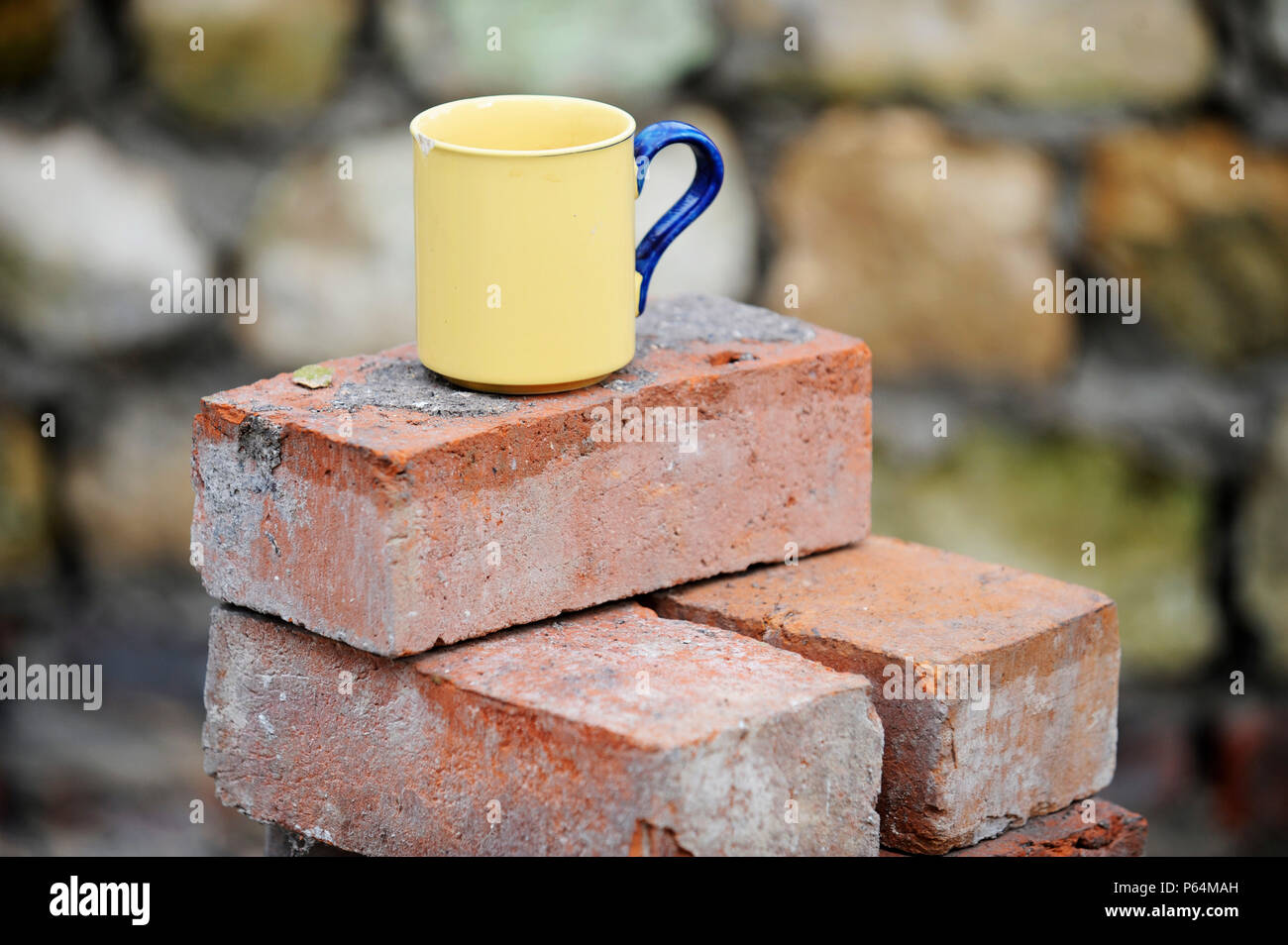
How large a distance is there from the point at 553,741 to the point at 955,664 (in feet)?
0.91

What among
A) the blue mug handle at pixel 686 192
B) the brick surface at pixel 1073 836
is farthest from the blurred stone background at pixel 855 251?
the brick surface at pixel 1073 836

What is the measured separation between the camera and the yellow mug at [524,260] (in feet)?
3.92

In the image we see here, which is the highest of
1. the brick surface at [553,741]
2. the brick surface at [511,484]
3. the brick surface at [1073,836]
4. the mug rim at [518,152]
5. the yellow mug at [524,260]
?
the mug rim at [518,152]

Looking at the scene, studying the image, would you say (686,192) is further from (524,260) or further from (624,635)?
(624,635)

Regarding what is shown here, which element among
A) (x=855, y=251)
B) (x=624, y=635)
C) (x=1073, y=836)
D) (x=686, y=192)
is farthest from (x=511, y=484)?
(x=855, y=251)

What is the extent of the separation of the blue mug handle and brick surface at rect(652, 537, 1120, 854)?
24cm

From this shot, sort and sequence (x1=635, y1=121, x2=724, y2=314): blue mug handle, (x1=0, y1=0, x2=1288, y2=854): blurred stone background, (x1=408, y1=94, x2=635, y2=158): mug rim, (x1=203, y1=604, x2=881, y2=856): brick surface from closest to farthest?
(x1=203, y1=604, x2=881, y2=856): brick surface
(x1=408, y1=94, x2=635, y2=158): mug rim
(x1=635, y1=121, x2=724, y2=314): blue mug handle
(x1=0, y1=0, x2=1288, y2=854): blurred stone background

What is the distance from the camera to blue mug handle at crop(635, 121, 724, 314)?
131 centimetres

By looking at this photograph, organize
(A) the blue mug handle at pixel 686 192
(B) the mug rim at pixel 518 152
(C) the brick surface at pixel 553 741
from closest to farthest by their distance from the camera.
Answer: (C) the brick surface at pixel 553 741 < (B) the mug rim at pixel 518 152 < (A) the blue mug handle at pixel 686 192

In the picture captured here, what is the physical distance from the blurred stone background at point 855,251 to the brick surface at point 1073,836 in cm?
69

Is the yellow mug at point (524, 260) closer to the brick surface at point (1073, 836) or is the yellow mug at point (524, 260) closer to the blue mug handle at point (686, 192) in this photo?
the blue mug handle at point (686, 192)

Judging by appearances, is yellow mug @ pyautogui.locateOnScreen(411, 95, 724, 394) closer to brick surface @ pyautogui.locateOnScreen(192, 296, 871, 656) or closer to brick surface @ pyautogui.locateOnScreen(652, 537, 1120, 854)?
brick surface @ pyautogui.locateOnScreen(192, 296, 871, 656)

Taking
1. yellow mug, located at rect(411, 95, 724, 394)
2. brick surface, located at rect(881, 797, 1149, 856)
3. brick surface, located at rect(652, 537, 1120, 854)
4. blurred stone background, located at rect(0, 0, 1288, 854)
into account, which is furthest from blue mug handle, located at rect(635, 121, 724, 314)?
blurred stone background, located at rect(0, 0, 1288, 854)

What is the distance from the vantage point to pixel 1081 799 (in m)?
1.35
